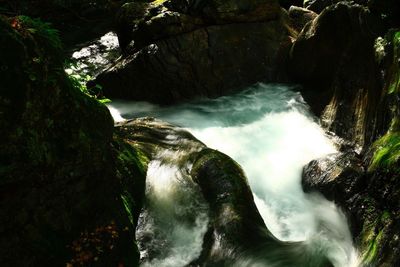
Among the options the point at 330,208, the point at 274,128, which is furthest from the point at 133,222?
the point at 274,128

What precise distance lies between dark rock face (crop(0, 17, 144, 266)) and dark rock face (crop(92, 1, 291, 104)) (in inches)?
270

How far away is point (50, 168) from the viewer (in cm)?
525

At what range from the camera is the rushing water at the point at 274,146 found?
702cm

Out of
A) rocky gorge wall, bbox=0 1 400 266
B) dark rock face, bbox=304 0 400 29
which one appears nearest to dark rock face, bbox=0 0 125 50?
rocky gorge wall, bbox=0 1 400 266

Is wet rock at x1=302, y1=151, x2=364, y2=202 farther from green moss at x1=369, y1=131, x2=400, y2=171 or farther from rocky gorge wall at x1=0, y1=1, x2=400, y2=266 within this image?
green moss at x1=369, y1=131, x2=400, y2=171

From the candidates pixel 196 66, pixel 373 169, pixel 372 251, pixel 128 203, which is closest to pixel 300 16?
pixel 196 66

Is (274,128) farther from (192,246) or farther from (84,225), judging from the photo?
(84,225)

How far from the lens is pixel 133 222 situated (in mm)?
6508

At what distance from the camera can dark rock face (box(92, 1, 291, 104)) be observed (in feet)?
42.9

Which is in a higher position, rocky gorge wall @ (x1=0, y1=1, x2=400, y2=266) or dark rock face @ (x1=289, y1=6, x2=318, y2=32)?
dark rock face @ (x1=289, y1=6, x2=318, y2=32)

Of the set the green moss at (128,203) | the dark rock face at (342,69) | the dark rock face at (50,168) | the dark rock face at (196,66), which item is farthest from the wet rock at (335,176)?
the dark rock face at (196,66)

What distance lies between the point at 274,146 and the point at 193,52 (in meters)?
4.82

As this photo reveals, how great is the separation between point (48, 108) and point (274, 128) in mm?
7252

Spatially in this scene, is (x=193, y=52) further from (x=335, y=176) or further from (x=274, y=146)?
(x=335, y=176)
